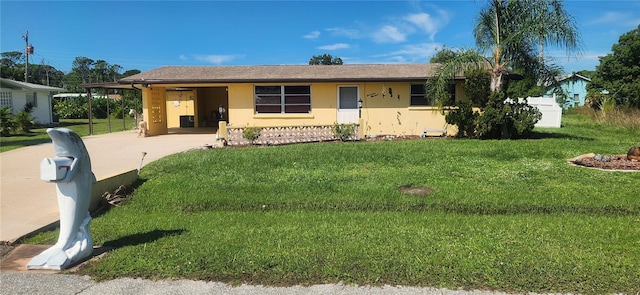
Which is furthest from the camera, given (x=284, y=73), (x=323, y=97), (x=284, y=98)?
(x=284, y=73)

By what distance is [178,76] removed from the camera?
61.5ft

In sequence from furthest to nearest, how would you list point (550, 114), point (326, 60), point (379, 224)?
point (326, 60)
point (550, 114)
point (379, 224)

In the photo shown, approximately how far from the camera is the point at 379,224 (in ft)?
18.5

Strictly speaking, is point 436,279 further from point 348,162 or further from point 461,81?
point 461,81

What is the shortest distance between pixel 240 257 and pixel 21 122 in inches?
845

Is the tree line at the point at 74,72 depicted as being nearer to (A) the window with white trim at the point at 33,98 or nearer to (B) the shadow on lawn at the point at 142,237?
(A) the window with white trim at the point at 33,98

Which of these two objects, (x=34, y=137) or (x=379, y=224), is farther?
(x=34, y=137)

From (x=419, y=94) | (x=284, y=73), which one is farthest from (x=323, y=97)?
(x=419, y=94)

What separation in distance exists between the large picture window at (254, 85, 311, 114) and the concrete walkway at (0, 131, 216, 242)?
10.9 ft

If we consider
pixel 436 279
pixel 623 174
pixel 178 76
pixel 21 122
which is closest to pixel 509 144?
pixel 623 174

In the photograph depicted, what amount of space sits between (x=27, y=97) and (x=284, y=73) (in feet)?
67.3

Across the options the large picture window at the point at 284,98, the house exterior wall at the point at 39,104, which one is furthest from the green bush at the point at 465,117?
the house exterior wall at the point at 39,104

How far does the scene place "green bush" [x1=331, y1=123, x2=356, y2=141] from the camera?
14891 millimetres

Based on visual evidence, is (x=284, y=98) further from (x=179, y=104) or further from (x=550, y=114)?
(x=550, y=114)
